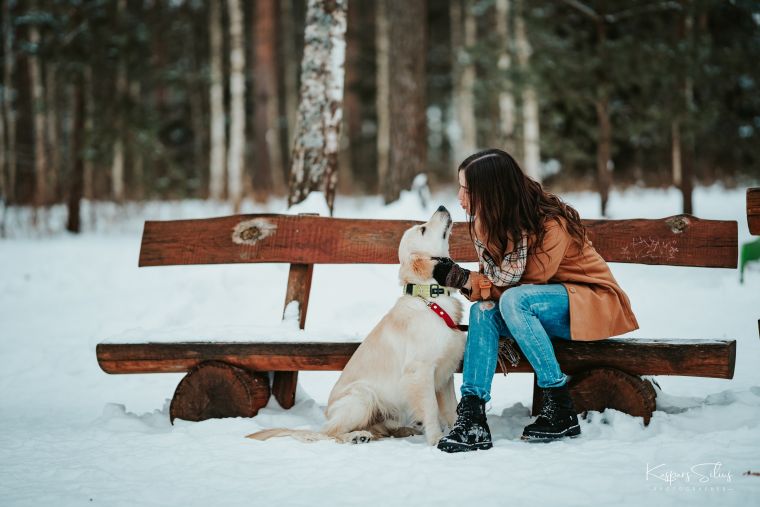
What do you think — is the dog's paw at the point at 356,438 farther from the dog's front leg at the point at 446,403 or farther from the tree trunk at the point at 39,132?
the tree trunk at the point at 39,132

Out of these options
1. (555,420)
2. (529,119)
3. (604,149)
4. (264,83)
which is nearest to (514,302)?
(555,420)

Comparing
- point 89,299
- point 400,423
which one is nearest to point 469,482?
point 400,423

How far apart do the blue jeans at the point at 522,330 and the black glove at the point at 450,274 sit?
154mm

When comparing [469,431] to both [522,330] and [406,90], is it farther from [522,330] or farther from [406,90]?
[406,90]

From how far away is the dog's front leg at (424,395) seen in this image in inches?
132

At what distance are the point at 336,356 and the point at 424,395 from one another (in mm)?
584

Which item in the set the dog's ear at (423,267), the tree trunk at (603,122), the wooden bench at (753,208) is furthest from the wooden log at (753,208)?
the tree trunk at (603,122)

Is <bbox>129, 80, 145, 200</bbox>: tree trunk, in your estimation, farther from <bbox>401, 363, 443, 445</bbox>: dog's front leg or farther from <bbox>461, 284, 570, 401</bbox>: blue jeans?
<bbox>461, 284, 570, 401</bbox>: blue jeans

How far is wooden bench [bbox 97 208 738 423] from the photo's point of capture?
3.31 m

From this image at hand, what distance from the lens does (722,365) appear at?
315 centimetres

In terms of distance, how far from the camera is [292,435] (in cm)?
332

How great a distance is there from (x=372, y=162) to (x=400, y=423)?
23.0 meters

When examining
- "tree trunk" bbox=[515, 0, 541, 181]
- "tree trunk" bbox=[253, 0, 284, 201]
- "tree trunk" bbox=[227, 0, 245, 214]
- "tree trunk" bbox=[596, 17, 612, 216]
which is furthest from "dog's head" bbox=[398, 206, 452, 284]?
"tree trunk" bbox=[253, 0, 284, 201]

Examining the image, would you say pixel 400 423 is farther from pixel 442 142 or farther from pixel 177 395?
pixel 442 142
